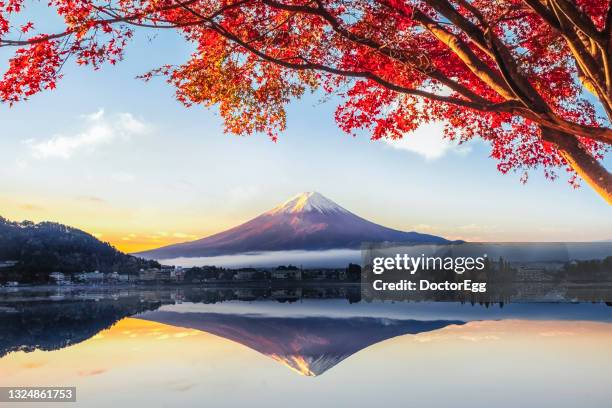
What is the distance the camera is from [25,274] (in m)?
66.8

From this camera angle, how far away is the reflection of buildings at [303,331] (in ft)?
41.0

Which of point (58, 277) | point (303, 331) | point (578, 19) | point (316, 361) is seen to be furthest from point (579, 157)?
point (58, 277)

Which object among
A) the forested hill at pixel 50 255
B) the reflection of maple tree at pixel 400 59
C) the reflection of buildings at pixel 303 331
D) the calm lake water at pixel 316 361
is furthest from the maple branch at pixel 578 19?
the forested hill at pixel 50 255

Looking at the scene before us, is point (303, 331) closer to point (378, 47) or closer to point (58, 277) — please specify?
point (378, 47)

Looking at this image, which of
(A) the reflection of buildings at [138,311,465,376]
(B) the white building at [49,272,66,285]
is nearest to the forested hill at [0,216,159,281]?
(B) the white building at [49,272,66,285]

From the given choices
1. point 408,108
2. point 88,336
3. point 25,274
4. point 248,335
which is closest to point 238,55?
point 408,108

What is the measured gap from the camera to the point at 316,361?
38.0 ft

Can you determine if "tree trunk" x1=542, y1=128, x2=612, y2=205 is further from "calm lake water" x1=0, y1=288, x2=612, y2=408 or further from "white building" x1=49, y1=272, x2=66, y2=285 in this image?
"white building" x1=49, y1=272, x2=66, y2=285

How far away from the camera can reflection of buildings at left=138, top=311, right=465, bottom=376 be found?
12.5 m

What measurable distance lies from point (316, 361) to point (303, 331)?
4957mm

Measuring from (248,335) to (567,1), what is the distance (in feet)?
39.2

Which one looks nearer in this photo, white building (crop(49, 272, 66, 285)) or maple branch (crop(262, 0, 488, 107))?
maple branch (crop(262, 0, 488, 107))

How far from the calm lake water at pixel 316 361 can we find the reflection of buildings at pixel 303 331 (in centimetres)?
4

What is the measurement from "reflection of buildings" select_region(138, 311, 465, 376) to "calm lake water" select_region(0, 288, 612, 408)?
4 cm
